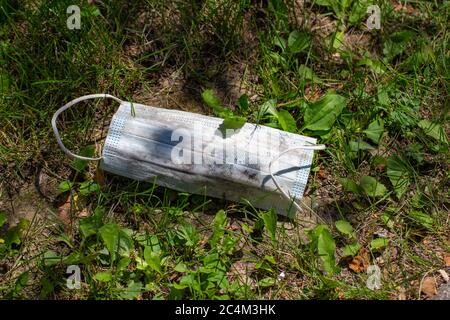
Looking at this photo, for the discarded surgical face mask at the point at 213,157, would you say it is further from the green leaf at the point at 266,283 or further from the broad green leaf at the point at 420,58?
the broad green leaf at the point at 420,58

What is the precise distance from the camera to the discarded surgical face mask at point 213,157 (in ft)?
9.64

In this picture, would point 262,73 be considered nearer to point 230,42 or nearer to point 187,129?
point 230,42

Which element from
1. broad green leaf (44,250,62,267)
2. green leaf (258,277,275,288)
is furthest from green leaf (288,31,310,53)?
broad green leaf (44,250,62,267)

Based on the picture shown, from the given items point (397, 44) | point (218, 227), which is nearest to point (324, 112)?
point (397, 44)

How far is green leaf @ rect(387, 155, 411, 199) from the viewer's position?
3027 mm

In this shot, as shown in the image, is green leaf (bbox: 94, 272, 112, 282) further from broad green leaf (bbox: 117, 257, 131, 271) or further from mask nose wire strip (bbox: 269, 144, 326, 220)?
mask nose wire strip (bbox: 269, 144, 326, 220)

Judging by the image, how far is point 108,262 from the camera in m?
2.86

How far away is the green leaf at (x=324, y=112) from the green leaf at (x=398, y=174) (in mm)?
320

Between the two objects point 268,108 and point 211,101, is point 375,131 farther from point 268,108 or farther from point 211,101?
point 211,101

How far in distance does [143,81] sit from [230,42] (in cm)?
47

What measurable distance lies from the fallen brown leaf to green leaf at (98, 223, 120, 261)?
4.21 ft
